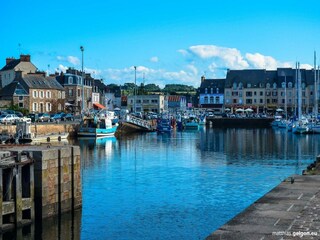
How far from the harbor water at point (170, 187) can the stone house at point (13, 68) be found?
152 ft

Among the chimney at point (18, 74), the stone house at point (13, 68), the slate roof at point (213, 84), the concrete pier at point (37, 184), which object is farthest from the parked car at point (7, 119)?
the slate roof at point (213, 84)

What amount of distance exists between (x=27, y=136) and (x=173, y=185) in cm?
2294

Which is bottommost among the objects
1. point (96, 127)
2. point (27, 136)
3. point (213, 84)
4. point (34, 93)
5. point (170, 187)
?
point (170, 187)

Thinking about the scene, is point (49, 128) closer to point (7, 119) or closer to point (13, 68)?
point (7, 119)

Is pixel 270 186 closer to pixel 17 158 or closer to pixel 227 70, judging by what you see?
pixel 17 158

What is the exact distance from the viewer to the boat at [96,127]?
8600 centimetres

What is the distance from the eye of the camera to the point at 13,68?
10988 cm

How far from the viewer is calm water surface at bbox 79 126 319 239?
27156mm

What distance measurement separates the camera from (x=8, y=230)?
23953mm

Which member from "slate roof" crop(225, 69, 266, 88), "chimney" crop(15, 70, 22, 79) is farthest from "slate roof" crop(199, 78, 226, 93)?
"chimney" crop(15, 70, 22, 79)

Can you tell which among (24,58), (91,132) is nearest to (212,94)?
(24,58)

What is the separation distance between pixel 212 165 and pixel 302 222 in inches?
1245

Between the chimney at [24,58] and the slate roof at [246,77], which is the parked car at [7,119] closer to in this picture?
the chimney at [24,58]

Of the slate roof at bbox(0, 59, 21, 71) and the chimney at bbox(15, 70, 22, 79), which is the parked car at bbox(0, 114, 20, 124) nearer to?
the chimney at bbox(15, 70, 22, 79)
